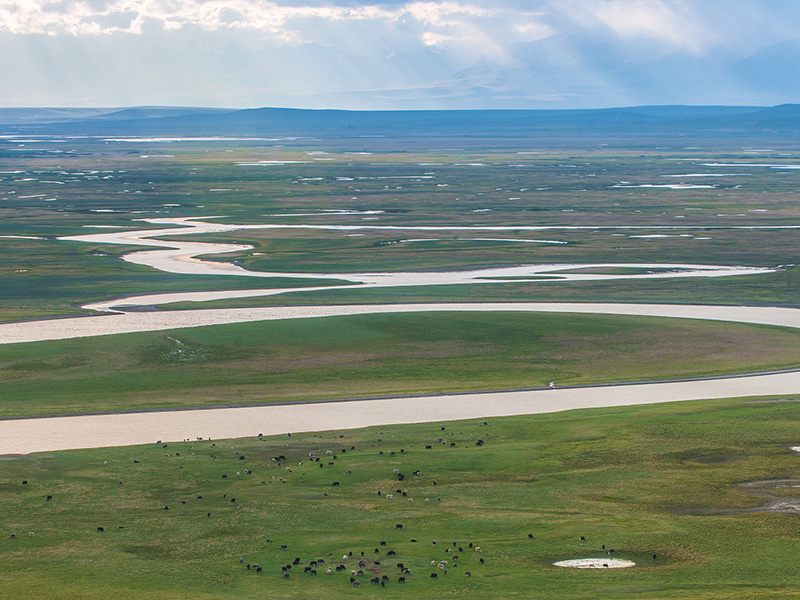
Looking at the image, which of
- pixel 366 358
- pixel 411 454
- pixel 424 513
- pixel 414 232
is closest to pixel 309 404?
pixel 366 358

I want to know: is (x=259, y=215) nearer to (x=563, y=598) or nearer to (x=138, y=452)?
(x=138, y=452)

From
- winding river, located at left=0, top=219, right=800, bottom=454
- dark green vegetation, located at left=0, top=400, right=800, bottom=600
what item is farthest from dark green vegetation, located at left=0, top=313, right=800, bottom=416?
dark green vegetation, located at left=0, top=400, right=800, bottom=600

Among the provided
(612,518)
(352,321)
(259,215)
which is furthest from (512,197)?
(612,518)

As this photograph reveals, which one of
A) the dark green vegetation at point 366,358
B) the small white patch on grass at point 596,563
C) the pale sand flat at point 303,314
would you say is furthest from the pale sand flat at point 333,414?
the small white patch on grass at point 596,563

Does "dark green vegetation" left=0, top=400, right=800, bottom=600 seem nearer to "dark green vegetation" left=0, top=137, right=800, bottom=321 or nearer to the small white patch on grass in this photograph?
the small white patch on grass

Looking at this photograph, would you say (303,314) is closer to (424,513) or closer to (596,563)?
(424,513)

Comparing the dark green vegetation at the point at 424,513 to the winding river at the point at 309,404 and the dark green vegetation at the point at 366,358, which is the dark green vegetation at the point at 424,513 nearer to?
the winding river at the point at 309,404
